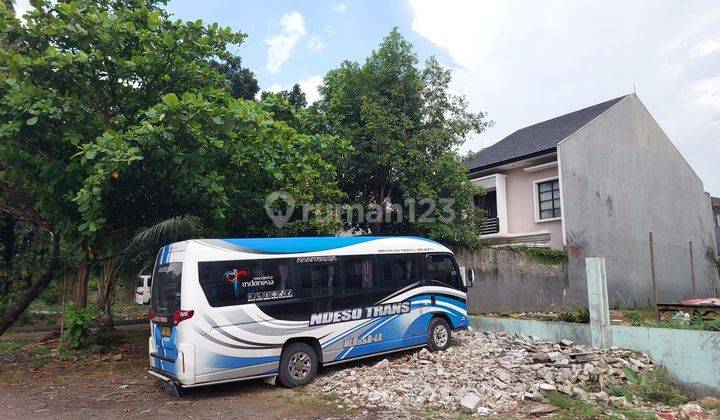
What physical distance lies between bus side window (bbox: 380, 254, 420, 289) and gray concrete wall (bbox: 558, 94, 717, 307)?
9277mm

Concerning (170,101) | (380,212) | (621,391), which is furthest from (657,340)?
(170,101)

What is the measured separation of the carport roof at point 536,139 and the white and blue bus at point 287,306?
8.75 meters

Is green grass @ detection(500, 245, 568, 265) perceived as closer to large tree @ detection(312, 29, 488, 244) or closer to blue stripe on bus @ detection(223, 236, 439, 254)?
large tree @ detection(312, 29, 488, 244)

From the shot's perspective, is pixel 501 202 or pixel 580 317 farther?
pixel 501 202

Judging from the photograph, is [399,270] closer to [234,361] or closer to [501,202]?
A: [234,361]

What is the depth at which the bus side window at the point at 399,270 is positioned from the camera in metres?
9.47

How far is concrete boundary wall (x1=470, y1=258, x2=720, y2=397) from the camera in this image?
7.55m

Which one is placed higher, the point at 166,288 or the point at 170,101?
the point at 170,101

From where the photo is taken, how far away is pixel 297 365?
320 inches

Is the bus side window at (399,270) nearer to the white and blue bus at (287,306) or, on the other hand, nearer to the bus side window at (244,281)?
the white and blue bus at (287,306)

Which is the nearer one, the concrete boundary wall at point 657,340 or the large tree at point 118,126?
the concrete boundary wall at point 657,340

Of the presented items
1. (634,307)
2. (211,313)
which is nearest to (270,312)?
(211,313)

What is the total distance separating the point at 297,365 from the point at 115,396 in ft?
9.31

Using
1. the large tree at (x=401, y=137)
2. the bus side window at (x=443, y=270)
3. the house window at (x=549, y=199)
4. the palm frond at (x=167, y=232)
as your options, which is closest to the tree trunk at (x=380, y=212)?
the large tree at (x=401, y=137)
